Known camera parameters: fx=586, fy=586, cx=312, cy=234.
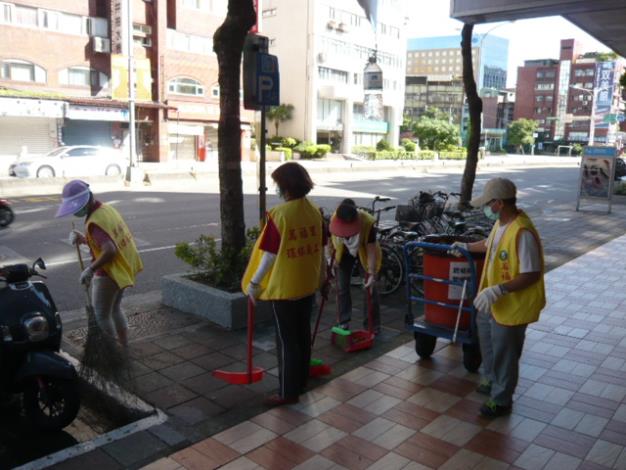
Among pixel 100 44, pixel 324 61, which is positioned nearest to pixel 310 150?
pixel 324 61

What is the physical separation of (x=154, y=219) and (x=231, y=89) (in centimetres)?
819

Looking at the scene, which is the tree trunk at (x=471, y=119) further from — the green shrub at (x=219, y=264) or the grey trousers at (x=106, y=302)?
the grey trousers at (x=106, y=302)

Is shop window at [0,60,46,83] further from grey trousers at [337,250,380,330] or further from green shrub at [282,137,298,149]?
grey trousers at [337,250,380,330]

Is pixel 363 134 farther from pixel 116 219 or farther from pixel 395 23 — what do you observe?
pixel 116 219

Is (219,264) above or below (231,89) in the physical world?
below

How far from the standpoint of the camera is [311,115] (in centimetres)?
5056

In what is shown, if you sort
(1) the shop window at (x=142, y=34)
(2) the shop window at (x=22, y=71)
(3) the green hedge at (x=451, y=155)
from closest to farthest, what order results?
(2) the shop window at (x=22, y=71) < (1) the shop window at (x=142, y=34) < (3) the green hedge at (x=451, y=155)

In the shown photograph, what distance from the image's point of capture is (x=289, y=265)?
13.3ft

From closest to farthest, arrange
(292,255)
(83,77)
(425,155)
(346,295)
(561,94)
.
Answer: (292,255)
(346,295)
(83,77)
(425,155)
(561,94)

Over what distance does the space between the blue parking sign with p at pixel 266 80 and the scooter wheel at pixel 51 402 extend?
3.45 meters

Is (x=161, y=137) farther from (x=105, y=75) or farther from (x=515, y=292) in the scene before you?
(x=515, y=292)

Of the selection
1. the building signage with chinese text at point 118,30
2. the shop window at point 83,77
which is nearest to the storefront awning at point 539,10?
the building signage with chinese text at point 118,30

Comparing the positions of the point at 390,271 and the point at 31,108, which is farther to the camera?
the point at 31,108

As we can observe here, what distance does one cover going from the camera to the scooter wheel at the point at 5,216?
12.4 m
